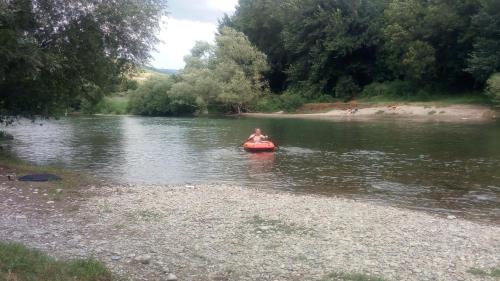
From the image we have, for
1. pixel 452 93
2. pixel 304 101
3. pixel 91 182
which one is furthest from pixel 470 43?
pixel 91 182

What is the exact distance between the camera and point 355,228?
36.9 ft

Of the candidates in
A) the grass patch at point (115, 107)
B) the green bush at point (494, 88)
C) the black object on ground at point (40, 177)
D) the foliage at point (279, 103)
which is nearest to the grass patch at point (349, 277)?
the black object on ground at point (40, 177)

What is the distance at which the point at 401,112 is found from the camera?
193ft

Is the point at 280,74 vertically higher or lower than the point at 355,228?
higher

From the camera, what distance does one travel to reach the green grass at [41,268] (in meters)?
6.22

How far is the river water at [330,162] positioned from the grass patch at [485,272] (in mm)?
5572

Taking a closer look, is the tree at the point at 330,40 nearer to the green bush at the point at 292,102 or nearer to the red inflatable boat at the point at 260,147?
the green bush at the point at 292,102

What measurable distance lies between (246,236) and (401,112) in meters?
51.9

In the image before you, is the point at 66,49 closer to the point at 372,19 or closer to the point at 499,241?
the point at 499,241

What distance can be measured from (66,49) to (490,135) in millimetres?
29004

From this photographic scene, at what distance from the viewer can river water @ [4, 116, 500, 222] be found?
695 inches

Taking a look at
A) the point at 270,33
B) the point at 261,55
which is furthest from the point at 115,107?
the point at 261,55

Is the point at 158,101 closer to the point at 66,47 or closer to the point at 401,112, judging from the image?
the point at 401,112

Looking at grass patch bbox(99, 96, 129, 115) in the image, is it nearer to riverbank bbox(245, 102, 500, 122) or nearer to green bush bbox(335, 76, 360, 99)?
riverbank bbox(245, 102, 500, 122)
